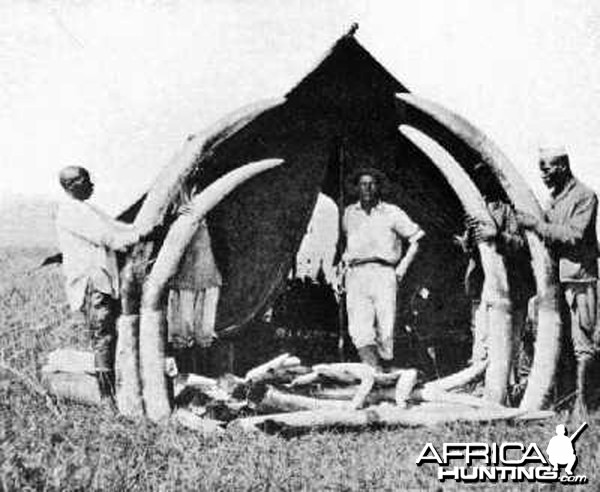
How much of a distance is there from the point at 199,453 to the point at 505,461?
2.23m

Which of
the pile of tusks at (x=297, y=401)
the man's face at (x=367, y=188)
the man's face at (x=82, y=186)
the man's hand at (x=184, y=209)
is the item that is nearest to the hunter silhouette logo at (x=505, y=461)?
the pile of tusks at (x=297, y=401)

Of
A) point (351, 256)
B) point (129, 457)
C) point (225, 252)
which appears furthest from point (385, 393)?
point (129, 457)

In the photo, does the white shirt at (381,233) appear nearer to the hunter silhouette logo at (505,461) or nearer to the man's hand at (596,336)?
the man's hand at (596,336)

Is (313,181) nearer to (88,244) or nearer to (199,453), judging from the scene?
(88,244)

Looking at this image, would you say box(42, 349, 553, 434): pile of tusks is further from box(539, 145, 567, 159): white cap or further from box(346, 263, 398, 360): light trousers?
box(539, 145, 567, 159): white cap

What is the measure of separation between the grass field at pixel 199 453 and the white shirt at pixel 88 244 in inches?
18.4

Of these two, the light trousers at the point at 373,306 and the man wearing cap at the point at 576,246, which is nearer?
the man wearing cap at the point at 576,246

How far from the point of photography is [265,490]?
5180mm

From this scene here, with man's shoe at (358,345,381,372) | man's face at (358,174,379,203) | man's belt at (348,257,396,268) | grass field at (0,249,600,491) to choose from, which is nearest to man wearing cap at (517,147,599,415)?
grass field at (0,249,600,491)

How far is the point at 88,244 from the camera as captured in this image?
717 centimetres

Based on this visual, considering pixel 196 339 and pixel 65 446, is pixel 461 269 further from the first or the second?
pixel 65 446

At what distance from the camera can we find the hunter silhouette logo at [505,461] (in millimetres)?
5473

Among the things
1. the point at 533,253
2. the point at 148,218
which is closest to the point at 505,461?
the point at 533,253

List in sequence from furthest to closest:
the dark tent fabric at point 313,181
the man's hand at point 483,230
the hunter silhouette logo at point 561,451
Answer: the dark tent fabric at point 313,181 < the man's hand at point 483,230 < the hunter silhouette logo at point 561,451
